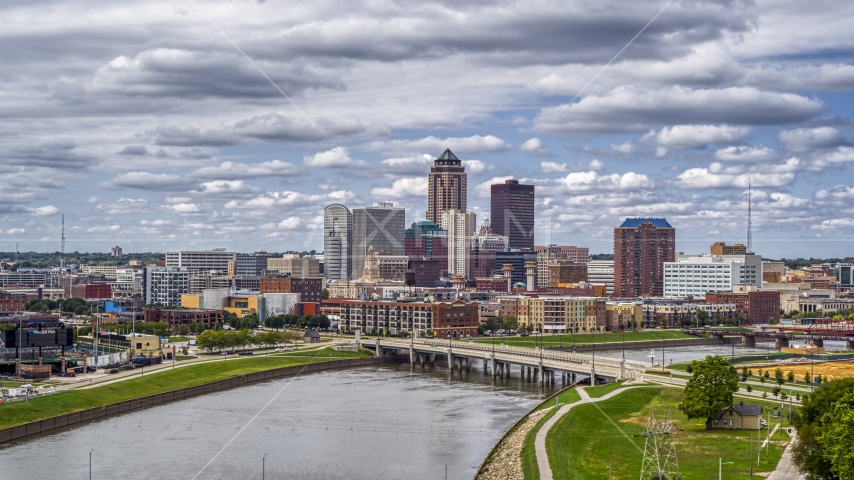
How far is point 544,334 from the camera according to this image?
543 ft

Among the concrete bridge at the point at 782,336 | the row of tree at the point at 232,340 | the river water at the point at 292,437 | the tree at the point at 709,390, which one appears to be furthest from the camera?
the concrete bridge at the point at 782,336

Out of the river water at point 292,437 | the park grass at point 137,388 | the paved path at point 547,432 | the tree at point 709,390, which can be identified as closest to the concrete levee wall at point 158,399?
the park grass at point 137,388

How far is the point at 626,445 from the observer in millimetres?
58688

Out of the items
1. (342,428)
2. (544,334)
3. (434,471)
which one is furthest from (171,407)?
(544,334)

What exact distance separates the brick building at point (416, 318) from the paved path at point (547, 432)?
70.9 metres

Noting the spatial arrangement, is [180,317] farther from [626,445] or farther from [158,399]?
[626,445]

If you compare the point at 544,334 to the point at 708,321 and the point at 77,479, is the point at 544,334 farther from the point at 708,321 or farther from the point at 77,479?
the point at 77,479

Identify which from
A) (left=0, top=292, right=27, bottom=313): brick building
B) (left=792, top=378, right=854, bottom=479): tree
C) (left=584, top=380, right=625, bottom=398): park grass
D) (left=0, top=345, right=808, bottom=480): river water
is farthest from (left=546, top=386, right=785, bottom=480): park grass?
(left=0, top=292, right=27, bottom=313): brick building

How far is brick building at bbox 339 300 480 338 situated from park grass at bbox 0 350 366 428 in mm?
37259

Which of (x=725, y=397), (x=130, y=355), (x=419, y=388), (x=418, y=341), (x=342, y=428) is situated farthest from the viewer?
(x=418, y=341)

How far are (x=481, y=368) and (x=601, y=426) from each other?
5972 cm

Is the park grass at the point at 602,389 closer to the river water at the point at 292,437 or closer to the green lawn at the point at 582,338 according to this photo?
the river water at the point at 292,437

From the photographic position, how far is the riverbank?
A: 6944 centimetres

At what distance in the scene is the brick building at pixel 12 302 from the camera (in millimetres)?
182000
